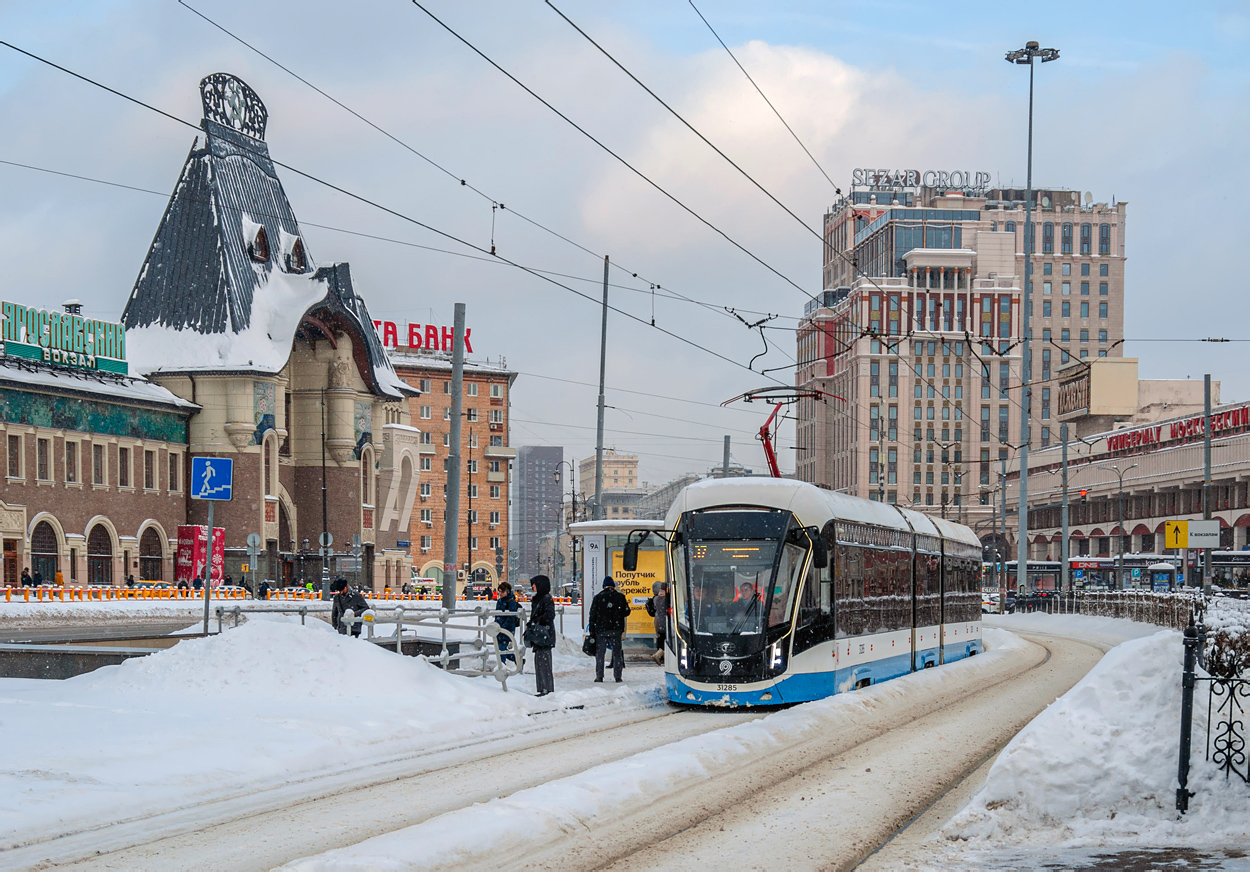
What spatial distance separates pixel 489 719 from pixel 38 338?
52.0 metres

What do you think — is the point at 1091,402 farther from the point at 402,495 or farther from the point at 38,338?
the point at 38,338

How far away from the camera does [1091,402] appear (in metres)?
122

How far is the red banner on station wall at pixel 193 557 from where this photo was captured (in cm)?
6669

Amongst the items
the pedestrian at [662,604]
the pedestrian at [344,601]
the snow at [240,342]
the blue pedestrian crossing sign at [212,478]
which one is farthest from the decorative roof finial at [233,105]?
the pedestrian at [662,604]

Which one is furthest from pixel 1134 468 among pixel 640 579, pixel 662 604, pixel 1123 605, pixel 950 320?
pixel 662 604

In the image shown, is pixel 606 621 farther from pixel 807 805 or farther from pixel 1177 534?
pixel 1177 534

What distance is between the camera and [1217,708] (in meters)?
10.2

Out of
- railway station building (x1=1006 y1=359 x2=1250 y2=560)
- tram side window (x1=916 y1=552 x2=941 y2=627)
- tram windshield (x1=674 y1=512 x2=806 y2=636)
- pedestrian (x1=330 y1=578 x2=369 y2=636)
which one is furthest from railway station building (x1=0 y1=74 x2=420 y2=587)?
tram windshield (x1=674 y1=512 x2=806 y2=636)

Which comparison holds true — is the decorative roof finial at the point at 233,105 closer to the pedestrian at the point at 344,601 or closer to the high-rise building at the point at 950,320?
the pedestrian at the point at 344,601

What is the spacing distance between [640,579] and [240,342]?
48.8 m

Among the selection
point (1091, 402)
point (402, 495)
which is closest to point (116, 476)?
point (402, 495)

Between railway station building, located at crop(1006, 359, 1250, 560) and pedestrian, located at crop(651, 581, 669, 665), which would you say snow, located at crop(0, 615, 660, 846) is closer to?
pedestrian, located at crop(651, 581, 669, 665)

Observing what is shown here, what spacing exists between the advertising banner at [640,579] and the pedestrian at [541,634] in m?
7.20

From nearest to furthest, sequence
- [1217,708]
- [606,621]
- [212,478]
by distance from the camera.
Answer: [1217,708] < [212,478] < [606,621]
